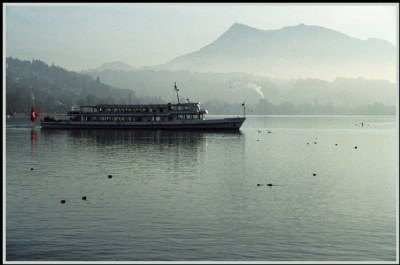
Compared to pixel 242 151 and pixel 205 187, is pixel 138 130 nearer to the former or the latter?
pixel 242 151

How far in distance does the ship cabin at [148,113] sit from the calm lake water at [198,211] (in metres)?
69.6

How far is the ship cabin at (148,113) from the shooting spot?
137250mm

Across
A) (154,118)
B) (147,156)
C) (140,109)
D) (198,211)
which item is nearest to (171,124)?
(154,118)

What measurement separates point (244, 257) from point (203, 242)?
2931mm

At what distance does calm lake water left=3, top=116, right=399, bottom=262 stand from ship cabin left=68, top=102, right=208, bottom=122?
69554mm

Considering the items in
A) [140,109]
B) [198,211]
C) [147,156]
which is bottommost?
[198,211]

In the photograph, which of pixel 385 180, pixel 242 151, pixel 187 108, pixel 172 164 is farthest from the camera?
pixel 187 108

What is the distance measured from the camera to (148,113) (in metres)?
141

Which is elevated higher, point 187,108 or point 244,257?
point 187,108

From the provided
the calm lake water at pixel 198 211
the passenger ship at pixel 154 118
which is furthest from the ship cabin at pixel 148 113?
the calm lake water at pixel 198 211

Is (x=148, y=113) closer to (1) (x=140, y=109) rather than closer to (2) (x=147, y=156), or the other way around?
(1) (x=140, y=109)

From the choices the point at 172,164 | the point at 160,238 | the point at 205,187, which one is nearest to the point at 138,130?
the point at 172,164

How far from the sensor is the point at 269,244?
27.5 meters

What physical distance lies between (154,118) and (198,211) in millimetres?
107476
